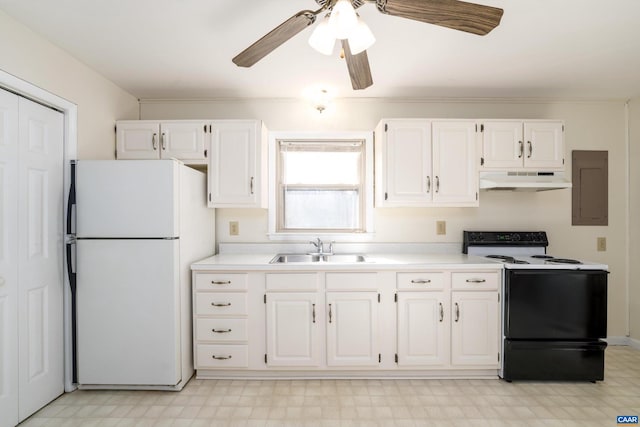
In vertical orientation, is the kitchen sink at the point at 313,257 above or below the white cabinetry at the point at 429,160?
below

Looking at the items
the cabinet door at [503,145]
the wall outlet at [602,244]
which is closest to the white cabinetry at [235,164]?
the cabinet door at [503,145]

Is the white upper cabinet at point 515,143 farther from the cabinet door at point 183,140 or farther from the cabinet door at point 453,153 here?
the cabinet door at point 183,140

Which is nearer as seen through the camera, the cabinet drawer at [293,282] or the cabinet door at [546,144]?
the cabinet drawer at [293,282]

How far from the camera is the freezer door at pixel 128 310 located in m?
2.24

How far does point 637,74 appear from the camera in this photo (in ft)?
8.65

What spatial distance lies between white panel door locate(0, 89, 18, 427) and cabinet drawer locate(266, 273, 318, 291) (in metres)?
1.55

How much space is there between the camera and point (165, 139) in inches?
111

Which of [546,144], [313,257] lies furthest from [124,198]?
[546,144]

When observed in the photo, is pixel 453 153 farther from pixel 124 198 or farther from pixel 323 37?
pixel 124 198

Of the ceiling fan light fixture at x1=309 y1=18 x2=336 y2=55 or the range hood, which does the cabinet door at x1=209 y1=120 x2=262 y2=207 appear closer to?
the ceiling fan light fixture at x1=309 y1=18 x2=336 y2=55

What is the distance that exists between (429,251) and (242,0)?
99.3 inches

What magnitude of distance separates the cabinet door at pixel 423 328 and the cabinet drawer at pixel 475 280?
15 centimetres

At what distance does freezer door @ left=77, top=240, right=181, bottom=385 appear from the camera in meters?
2.24

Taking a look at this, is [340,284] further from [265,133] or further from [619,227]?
[619,227]
